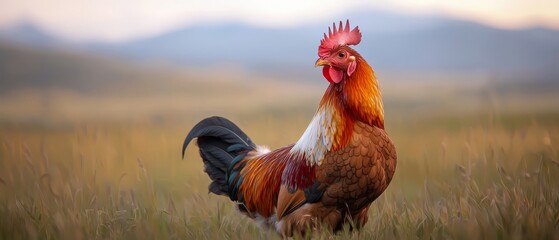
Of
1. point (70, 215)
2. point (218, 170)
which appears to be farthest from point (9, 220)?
point (218, 170)

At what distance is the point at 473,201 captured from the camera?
395 cm

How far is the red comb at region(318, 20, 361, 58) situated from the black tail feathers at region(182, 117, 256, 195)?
1.07 metres

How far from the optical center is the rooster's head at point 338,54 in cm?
342

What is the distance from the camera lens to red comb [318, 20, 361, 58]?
138 inches

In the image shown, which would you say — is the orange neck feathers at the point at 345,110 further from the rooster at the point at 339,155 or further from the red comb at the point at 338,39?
the red comb at the point at 338,39

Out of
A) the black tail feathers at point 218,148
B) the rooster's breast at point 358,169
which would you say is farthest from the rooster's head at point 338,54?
the black tail feathers at point 218,148

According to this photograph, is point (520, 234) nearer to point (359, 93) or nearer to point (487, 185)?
point (359, 93)

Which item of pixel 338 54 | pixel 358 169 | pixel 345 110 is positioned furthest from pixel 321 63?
pixel 358 169

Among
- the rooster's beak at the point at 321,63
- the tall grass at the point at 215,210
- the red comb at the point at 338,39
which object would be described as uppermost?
the red comb at the point at 338,39

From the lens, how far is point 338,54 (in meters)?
3.46

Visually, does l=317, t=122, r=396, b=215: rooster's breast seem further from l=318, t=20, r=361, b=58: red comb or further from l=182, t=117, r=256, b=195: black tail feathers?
l=182, t=117, r=256, b=195: black tail feathers

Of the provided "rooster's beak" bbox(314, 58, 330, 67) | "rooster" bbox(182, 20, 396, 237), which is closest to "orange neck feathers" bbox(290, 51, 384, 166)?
"rooster" bbox(182, 20, 396, 237)

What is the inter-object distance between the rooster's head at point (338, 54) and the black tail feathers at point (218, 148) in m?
1.04

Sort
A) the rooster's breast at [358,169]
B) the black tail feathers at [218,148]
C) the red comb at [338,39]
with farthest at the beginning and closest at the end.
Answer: the black tail feathers at [218,148] < the red comb at [338,39] < the rooster's breast at [358,169]
